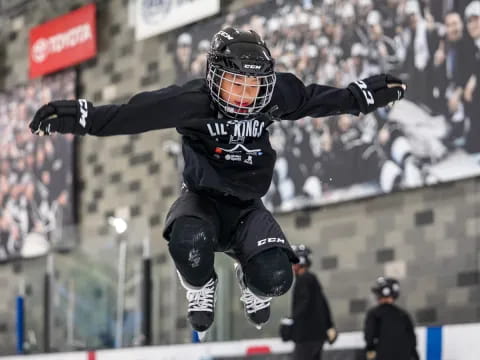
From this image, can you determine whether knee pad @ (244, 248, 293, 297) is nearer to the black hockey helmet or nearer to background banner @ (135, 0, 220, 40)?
the black hockey helmet

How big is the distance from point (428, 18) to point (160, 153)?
4667mm

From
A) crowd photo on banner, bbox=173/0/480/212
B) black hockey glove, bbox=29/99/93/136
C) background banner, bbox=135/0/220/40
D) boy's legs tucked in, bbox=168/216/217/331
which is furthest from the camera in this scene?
background banner, bbox=135/0/220/40

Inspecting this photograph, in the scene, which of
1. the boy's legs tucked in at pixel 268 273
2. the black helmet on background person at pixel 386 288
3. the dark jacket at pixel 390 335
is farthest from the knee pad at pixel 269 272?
the black helmet on background person at pixel 386 288

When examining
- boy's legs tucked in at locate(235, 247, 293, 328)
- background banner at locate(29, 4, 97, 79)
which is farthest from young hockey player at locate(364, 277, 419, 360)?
background banner at locate(29, 4, 97, 79)

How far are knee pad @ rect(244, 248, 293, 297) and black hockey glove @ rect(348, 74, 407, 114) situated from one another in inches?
31.8

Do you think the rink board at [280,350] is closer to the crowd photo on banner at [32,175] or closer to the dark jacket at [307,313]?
the dark jacket at [307,313]

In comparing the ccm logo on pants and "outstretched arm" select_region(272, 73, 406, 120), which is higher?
"outstretched arm" select_region(272, 73, 406, 120)

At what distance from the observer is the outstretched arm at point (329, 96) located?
193 inches

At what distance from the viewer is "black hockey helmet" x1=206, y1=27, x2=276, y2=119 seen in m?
4.63

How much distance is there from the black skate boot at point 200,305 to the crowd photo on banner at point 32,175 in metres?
9.73

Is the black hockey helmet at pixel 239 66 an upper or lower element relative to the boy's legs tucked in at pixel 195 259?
upper

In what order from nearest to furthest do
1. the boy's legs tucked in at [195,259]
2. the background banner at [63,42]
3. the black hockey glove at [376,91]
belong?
the boy's legs tucked in at [195,259] < the black hockey glove at [376,91] < the background banner at [63,42]

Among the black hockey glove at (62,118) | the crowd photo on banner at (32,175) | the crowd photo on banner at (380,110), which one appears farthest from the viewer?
the crowd photo on banner at (32,175)

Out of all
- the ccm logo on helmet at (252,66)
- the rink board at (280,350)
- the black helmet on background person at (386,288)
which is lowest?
the rink board at (280,350)
